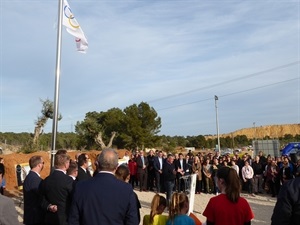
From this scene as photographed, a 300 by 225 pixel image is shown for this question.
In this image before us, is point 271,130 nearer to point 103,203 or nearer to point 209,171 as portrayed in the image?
point 209,171

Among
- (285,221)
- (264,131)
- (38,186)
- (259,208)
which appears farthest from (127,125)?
(264,131)

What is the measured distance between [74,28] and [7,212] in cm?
732

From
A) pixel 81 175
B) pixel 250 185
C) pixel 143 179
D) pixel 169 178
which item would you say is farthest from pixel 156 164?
pixel 81 175

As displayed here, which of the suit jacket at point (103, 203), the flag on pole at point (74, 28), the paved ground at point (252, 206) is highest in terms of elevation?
the flag on pole at point (74, 28)

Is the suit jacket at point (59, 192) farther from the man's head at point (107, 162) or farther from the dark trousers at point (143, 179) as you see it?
the dark trousers at point (143, 179)

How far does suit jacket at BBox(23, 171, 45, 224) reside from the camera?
5.62 metres

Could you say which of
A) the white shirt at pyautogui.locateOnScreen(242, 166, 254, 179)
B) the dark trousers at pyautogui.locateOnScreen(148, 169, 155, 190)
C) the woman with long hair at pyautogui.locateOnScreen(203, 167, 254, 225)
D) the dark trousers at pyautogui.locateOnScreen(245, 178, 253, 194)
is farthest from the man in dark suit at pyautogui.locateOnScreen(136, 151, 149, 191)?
the woman with long hair at pyautogui.locateOnScreen(203, 167, 254, 225)

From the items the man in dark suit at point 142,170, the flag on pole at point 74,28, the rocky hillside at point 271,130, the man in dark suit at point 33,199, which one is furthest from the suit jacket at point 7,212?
the rocky hillside at point 271,130

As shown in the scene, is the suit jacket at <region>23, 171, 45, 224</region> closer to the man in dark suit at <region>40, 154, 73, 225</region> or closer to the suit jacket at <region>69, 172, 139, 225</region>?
the man in dark suit at <region>40, 154, 73, 225</region>

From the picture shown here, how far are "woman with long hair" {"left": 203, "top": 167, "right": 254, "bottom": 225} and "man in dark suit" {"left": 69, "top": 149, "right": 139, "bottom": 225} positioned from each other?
0.91m

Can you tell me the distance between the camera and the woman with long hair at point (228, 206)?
3697mm

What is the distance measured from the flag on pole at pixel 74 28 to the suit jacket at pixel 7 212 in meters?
6.94

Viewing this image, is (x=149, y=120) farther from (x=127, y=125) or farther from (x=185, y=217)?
(x=185, y=217)

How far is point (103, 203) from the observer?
3182 millimetres
